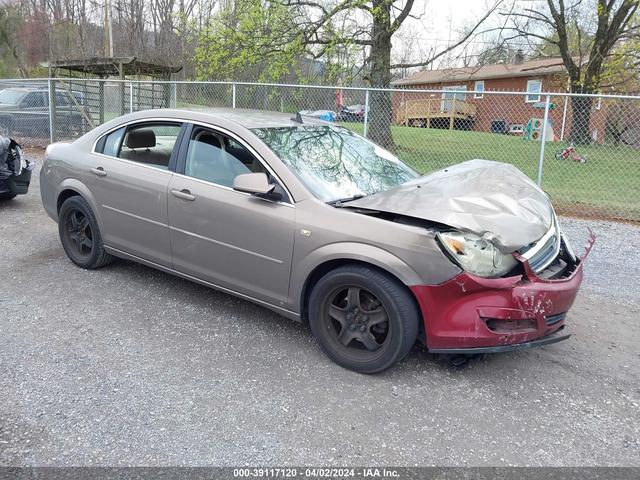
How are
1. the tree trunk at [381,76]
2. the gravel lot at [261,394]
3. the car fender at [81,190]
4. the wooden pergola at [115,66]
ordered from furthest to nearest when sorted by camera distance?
the wooden pergola at [115,66], the tree trunk at [381,76], the car fender at [81,190], the gravel lot at [261,394]

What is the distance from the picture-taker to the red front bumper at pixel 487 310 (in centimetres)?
297

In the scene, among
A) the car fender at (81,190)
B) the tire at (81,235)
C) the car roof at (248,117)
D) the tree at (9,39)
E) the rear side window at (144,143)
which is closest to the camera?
the car roof at (248,117)

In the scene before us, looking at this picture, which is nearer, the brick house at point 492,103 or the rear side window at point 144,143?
the rear side window at point 144,143

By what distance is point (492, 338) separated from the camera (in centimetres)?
303

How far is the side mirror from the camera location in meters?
3.49

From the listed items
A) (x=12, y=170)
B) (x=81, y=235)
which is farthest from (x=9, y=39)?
(x=81, y=235)

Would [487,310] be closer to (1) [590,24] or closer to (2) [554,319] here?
(2) [554,319]

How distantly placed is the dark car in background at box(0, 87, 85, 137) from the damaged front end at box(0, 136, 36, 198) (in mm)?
6748

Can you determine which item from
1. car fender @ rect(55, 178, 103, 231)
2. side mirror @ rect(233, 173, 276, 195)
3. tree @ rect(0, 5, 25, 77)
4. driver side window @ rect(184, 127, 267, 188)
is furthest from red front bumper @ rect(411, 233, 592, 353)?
tree @ rect(0, 5, 25, 77)

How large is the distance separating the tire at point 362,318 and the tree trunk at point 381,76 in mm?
6755

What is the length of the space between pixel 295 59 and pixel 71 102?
6.00 metres

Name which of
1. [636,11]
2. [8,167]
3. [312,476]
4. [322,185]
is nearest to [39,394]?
[312,476]

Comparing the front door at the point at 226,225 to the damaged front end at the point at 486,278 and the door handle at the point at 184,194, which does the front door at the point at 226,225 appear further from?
the damaged front end at the point at 486,278

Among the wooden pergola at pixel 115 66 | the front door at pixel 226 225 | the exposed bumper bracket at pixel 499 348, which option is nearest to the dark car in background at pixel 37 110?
the wooden pergola at pixel 115 66
